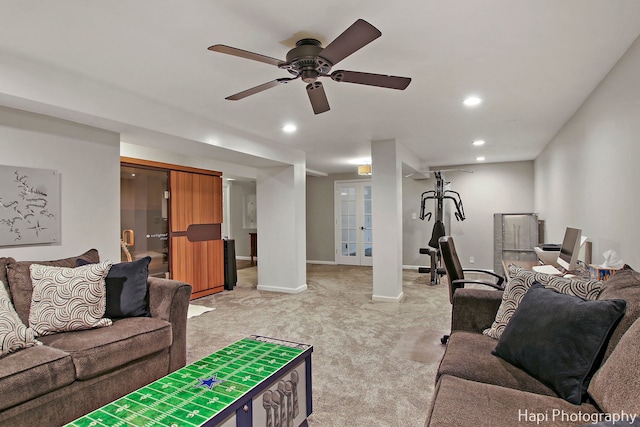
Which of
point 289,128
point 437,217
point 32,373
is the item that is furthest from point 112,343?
point 437,217

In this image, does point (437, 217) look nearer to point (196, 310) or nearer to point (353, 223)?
point (353, 223)

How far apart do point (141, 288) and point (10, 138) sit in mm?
1528

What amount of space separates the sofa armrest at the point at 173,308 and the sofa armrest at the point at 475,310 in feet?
6.41

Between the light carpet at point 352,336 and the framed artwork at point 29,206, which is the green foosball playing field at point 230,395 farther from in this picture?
the framed artwork at point 29,206

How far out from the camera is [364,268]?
8.10 m

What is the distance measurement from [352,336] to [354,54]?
2647 mm

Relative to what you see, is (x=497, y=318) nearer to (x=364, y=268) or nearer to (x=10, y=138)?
(x=10, y=138)

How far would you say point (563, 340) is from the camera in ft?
4.79

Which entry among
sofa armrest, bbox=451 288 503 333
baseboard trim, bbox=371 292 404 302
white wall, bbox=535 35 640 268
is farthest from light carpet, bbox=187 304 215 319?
white wall, bbox=535 35 640 268

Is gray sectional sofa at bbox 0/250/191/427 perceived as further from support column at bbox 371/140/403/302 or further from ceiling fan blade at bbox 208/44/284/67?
support column at bbox 371/140/403/302

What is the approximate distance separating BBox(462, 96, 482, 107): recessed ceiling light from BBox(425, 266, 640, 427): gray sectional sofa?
1943mm

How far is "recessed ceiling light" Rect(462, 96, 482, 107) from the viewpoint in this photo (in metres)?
3.23

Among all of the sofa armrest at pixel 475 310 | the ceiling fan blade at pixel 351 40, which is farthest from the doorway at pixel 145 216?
the sofa armrest at pixel 475 310

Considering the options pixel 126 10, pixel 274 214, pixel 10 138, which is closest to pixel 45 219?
pixel 10 138
